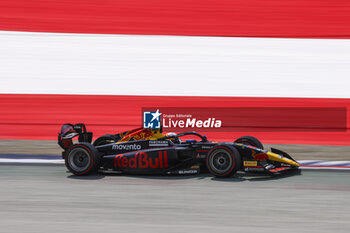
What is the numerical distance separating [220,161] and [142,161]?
113 cm

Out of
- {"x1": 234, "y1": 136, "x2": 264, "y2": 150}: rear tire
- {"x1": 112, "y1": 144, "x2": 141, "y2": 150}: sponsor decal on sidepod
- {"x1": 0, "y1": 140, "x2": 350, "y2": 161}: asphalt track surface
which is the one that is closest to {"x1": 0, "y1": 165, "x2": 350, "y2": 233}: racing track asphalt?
{"x1": 112, "y1": 144, "x2": 141, "y2": 150}: sponsor decal on sidepod

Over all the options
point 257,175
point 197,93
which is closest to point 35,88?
point 197,93

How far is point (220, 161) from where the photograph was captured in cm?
754

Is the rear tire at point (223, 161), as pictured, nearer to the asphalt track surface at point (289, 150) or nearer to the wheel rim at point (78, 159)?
the wheel rim at point (78, 159)

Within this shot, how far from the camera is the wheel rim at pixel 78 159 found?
7.88 m

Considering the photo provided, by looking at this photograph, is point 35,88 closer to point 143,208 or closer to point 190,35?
point 190,35

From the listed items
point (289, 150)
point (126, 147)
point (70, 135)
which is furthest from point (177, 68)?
point (126, 147)

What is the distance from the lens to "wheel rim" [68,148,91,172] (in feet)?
25.8

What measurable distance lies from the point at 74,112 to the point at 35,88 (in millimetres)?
1061

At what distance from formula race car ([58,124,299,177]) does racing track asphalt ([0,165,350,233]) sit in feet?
0.47

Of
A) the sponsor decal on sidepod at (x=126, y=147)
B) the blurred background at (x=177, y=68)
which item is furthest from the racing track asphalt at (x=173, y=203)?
the blurred background at (x=177, y=68)

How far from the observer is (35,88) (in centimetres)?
1195

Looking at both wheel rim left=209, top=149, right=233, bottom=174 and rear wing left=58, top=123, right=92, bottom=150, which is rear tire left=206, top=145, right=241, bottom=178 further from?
rear wing left=58, top=123, right=92, bottom=150

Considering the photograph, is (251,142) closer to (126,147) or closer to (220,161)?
(220,161)
